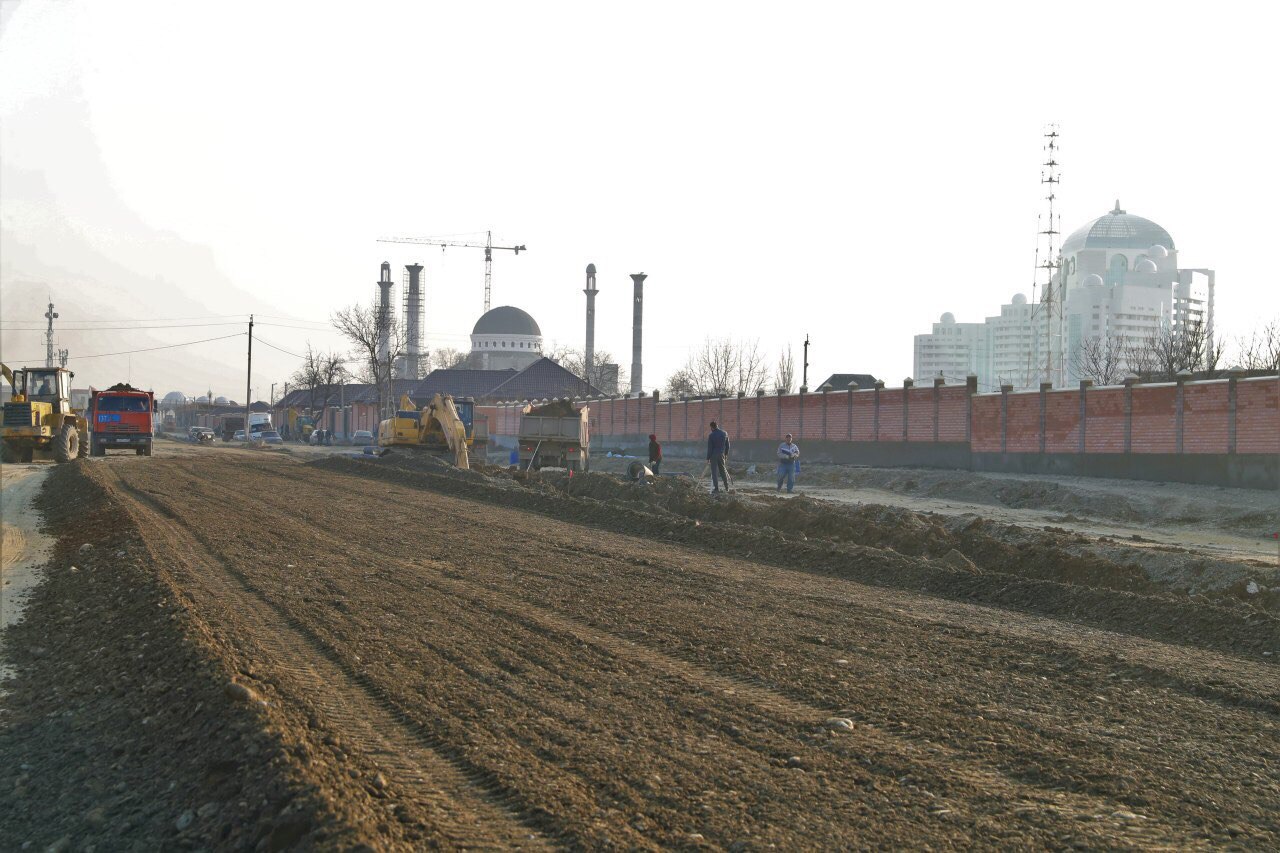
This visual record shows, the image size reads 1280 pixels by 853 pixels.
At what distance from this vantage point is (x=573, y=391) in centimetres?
9631

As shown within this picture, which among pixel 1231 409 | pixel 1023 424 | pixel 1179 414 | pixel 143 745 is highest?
pixel 1231 409

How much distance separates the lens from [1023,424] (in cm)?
3562

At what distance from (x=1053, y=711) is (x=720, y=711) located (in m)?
2.19

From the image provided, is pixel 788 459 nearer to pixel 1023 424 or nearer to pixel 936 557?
pixel 1023 424

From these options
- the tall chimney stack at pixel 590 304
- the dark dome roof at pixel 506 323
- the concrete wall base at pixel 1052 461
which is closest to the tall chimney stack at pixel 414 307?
the dark dome roof at pixel 506 323

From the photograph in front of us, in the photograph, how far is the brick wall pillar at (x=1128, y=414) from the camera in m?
31.3

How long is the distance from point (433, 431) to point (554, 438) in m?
4.43

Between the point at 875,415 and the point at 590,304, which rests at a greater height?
the point at 590,304

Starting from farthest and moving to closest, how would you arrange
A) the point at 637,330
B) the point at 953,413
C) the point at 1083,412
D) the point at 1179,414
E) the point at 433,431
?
the point at 637,330 → the point at 433,431 → the point at 953,413 → the point at 1083,412 → the point at 1179,414

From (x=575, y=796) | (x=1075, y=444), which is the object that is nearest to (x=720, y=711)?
(x=575, y=796)

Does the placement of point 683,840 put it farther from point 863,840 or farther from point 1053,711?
point 1053,711

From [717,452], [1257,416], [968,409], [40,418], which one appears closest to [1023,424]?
[968,409]

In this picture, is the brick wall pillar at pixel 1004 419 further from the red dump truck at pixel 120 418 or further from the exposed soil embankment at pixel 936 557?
the red dump truck at pixel 120 418

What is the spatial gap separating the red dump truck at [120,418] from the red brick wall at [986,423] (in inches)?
1186
